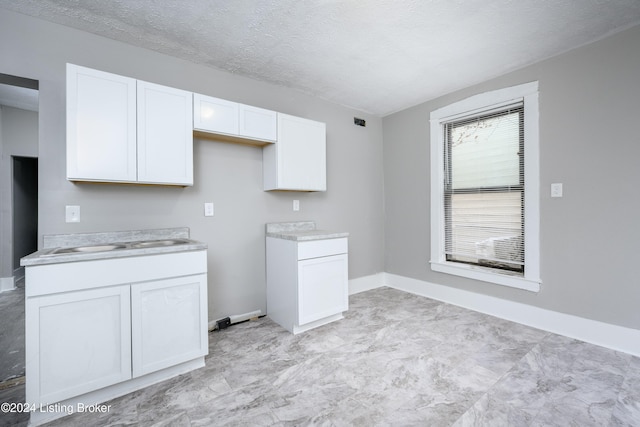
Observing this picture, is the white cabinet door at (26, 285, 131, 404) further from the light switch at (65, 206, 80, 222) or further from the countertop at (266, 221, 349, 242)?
the countertop at (266, 221, 349, 242)

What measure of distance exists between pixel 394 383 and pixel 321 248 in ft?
4.15

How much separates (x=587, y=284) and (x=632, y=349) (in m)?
0.52

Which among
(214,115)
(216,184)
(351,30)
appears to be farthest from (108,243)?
(351,30)

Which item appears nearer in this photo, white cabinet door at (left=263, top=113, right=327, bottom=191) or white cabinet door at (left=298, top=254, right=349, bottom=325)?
white cabinet door at (left=298, top=254, right=349, bottom=325)

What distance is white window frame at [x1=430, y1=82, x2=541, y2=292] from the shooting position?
2.63m

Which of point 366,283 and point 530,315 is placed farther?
point 366,283

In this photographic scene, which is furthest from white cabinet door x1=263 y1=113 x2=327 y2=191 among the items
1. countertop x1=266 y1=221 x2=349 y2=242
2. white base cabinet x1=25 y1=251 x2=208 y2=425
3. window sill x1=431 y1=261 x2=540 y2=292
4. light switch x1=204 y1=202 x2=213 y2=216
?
window sill x1=431 y1=261 x2=540 y2=292

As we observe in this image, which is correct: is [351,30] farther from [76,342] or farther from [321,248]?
[76,342]

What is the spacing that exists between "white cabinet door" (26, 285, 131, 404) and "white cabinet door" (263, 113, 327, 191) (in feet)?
5.35

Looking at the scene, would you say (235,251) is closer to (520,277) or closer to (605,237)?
(520,277)

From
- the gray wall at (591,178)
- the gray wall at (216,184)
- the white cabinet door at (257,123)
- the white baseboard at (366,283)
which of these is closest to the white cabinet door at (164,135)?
the gray wall at (216,184)

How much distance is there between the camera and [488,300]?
298 centimetres

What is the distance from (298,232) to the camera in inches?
117

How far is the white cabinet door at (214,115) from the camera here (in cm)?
230
